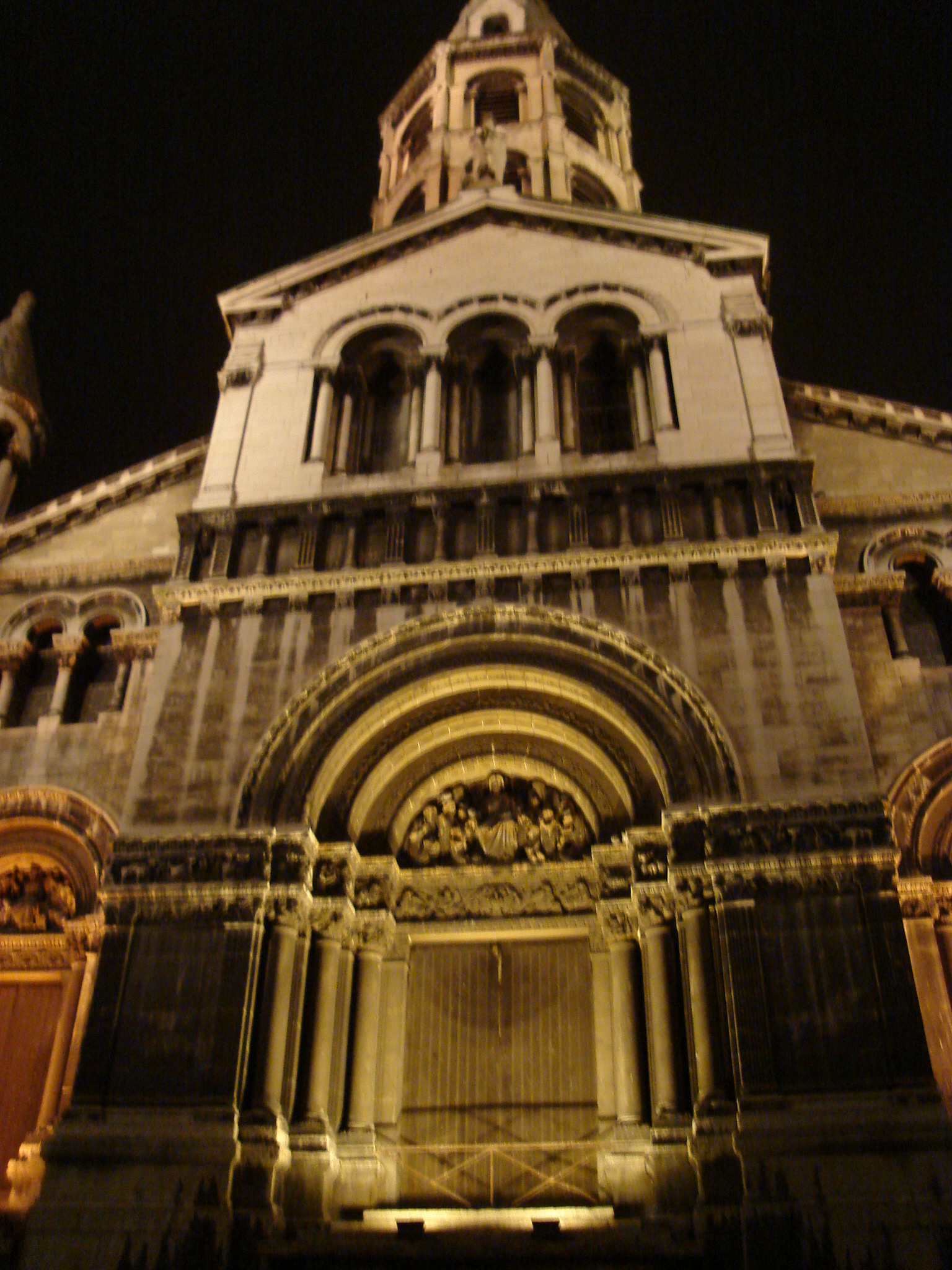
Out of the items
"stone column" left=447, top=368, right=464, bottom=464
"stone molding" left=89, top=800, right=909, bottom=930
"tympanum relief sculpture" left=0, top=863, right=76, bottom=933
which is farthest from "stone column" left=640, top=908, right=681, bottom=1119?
"tympanum relief sculpture" left=0, top=863, right=76, bottom=933

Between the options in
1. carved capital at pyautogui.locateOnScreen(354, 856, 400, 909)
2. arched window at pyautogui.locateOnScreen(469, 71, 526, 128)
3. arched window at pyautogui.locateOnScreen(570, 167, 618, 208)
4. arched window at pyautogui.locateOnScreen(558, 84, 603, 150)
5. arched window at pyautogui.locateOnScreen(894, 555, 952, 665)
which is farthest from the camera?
arched window at pyautogui.locateOnScreen(558, 84, 603, 150)

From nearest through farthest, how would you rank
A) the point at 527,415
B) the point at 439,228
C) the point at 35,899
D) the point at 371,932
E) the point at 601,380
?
1. the point at 371,932
2. the point at 35,899
3. the point at 527,415
4. the point at 601,380
5. the point at 439,228

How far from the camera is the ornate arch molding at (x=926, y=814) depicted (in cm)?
1411

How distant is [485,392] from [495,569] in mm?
5083

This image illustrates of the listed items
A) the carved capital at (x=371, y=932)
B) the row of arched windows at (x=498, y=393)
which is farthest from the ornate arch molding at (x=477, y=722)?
the row of arched windows at (x=498, y=393)

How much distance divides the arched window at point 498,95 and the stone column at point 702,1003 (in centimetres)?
2564

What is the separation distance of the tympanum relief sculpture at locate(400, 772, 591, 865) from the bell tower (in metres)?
18.0

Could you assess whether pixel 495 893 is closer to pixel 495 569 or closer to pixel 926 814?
pixel 495 569

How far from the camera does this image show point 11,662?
17891 millimetres

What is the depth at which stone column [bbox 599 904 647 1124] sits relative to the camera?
13.1 m

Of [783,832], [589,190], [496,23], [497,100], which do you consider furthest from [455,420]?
[496,23]

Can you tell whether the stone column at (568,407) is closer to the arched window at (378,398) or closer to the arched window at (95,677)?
the arched window at (378,398)

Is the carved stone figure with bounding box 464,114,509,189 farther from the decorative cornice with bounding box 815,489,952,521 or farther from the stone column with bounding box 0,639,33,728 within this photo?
the stone column with bounding box 0,639,33,728

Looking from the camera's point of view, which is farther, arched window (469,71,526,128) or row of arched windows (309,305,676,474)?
arched window (469,71,526,128)
